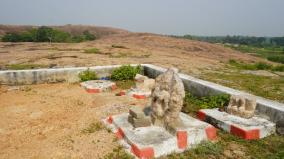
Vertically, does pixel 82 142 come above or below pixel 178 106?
below

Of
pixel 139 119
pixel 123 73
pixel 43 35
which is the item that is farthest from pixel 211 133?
pixel 43 35

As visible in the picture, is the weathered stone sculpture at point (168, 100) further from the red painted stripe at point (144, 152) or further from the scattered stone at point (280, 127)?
the scattered stone at point (280, 127)

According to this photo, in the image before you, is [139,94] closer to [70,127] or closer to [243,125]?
[70,127]

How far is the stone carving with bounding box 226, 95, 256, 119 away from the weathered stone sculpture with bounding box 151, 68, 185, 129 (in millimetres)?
1356

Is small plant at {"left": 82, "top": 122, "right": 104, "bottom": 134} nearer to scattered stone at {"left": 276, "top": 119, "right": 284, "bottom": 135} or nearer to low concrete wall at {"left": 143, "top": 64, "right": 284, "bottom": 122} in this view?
low concrete wall at {"left": 143, "top": 64, "right": 284, "bottom": 122}

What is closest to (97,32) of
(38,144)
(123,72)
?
(123,72)

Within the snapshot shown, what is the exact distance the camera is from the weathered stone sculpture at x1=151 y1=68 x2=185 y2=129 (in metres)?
4.63

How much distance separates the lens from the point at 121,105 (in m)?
6.57

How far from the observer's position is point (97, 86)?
8078 mm

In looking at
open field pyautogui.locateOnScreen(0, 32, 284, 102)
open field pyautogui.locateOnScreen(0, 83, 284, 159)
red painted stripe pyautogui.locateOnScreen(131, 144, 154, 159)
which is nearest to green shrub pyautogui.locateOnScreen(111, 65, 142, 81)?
open field pyautogui.locateOnScreen(0, 83, 284, 159)

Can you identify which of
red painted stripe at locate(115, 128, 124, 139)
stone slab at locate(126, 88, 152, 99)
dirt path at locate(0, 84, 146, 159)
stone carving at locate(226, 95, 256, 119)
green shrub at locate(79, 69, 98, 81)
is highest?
stone carving at locate(226, 95, 256, 119)

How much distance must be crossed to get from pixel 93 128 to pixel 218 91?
9.71ft

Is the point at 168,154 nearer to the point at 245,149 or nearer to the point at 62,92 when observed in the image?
the point at 245,149

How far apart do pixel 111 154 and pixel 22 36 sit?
45.4 meters
